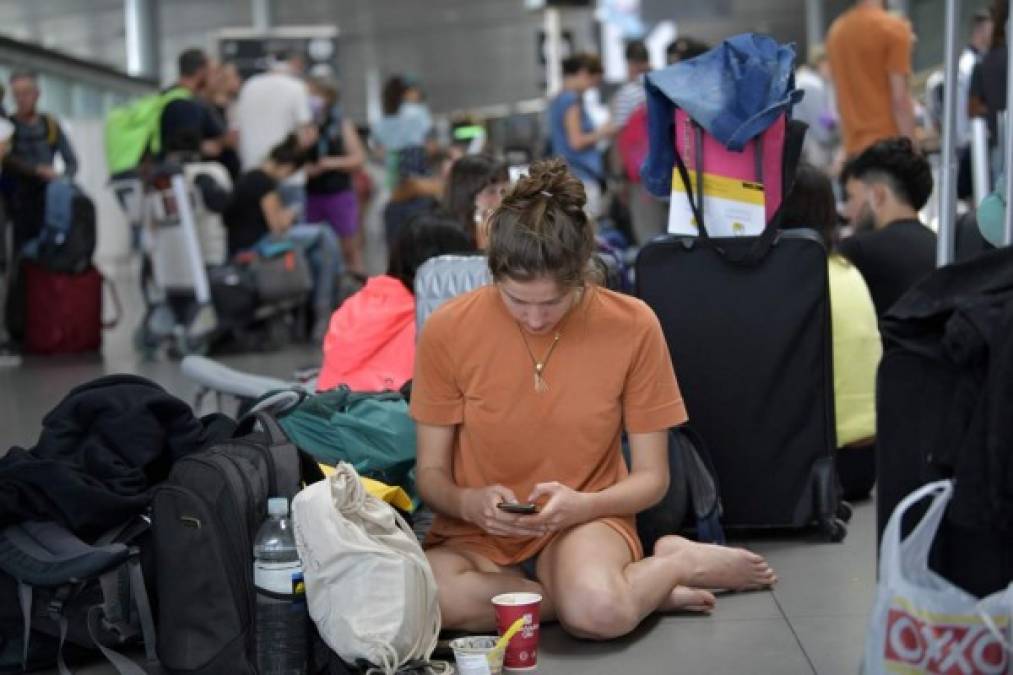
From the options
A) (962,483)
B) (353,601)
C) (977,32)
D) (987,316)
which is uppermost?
(977,32)

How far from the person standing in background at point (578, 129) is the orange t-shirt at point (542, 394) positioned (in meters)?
6.93

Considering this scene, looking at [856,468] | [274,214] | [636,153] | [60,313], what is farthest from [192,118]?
[856,468]

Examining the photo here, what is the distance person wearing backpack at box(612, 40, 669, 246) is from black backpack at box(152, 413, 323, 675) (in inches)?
289

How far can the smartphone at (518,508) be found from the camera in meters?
3.52

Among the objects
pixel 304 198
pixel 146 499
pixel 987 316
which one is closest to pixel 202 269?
pixel 304 198

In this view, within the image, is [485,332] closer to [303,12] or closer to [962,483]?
[962,483]

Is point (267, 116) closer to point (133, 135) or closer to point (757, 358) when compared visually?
point (133, 135)

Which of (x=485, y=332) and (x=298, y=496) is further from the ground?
(x=485, y=332)

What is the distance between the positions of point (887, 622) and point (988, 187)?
18.0 ft

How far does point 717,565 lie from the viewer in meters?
3.93

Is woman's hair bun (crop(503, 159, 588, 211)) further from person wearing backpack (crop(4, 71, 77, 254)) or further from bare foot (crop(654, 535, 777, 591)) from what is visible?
person wearing backpack (crop(4, 71, 77, 254))

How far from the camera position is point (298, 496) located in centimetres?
333

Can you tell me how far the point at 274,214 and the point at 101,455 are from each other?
6.49m

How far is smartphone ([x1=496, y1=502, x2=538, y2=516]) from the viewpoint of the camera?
11.5 ft
